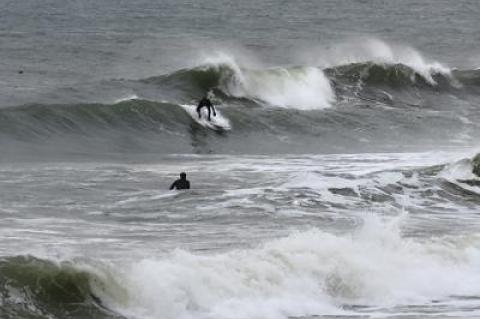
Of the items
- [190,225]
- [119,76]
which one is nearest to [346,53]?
[119,76]

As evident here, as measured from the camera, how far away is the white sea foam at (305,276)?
1366cm

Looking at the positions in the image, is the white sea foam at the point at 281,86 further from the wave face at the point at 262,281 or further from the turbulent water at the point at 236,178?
the wave face at the point at 262,281

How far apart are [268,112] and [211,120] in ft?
10.3

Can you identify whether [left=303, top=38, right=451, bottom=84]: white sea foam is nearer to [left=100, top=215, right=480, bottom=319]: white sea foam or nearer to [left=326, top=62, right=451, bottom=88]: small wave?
[left=326, top=62, right=451, bottom=88]: small wave

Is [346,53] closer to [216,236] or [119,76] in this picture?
[119,76]

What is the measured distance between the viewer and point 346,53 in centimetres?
4781

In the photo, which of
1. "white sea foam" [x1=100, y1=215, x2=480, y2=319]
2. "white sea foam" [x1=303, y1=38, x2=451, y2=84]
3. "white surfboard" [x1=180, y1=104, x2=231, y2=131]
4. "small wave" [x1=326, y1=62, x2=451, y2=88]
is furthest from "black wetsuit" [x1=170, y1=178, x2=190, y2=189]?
"white sea foam" [x1=303, y1=38, x2=451, y2=84]

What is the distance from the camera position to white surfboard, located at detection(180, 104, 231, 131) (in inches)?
1243

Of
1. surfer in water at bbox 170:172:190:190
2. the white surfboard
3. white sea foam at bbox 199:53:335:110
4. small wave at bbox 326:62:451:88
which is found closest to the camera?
surfer in water at bbox 170:172:190:190

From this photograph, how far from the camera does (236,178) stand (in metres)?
23.0

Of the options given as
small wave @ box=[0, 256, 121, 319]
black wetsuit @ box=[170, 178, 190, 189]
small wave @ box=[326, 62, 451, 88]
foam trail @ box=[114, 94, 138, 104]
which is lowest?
small wave @ box=[0, 256, 121, 319]

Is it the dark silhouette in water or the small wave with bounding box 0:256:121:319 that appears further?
the dark silhouette in water

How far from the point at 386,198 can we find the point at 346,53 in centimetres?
2693

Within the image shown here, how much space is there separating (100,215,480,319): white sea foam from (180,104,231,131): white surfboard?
561 inches
